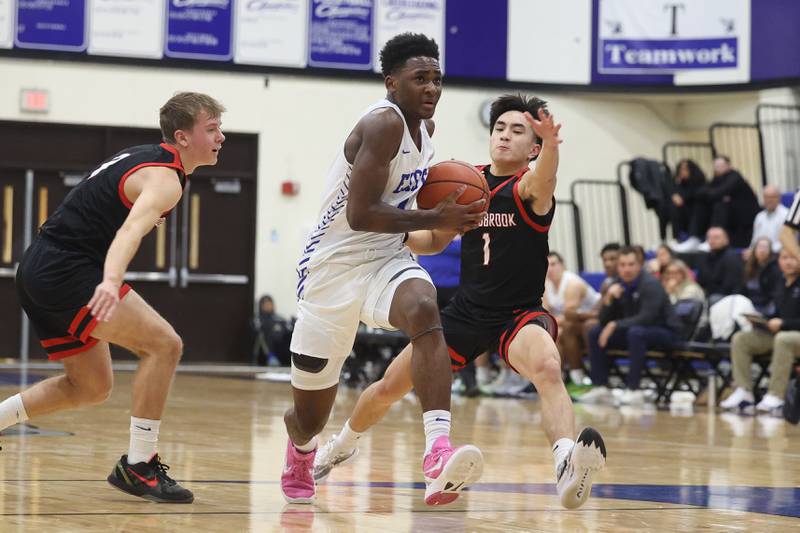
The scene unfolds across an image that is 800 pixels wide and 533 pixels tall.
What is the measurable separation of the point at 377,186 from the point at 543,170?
840 mm

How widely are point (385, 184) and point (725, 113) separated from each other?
46.5 feet

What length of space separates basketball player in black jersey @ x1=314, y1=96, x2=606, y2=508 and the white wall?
11.9 metres

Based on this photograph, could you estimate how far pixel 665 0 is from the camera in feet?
56.2

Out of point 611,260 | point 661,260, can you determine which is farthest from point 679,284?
point 611,260

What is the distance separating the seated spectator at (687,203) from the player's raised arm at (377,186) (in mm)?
11343

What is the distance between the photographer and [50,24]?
16094 millimetres

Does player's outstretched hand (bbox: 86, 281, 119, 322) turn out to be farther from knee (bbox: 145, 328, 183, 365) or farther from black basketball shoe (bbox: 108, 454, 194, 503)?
black basketball shoe (bbox: 108, 454, 194, 503)

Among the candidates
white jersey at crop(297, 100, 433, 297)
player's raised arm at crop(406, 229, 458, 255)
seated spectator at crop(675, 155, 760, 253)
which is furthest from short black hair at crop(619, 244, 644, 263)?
white jersey at crop(297, 100, 433, 297)

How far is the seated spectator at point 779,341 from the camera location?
34.3 ft

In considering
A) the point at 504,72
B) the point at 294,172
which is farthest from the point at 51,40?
the point at 504,72

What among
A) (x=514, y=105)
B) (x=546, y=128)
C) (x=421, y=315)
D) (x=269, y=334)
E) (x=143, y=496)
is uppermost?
(x=514, y=105)

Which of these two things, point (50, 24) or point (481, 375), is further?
point (50, 24)

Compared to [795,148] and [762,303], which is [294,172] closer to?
[795,148]

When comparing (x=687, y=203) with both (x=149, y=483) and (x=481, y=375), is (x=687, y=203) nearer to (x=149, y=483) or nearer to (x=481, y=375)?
(x=481, y=375)
